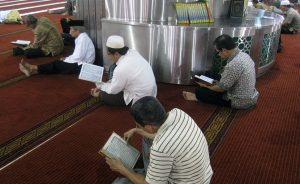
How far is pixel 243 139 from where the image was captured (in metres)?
2.78

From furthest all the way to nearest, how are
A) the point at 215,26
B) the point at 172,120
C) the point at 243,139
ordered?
the point at 215,26 < the point at 243,139 < the point at 172,120

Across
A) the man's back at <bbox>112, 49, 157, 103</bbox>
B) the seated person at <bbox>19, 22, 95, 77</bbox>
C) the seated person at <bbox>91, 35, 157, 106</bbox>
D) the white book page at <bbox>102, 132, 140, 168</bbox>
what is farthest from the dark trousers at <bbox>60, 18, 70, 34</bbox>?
the white book page at <bbox>102, 132, 140, 168</bbox>

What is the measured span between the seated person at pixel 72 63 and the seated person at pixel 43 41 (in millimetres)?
674

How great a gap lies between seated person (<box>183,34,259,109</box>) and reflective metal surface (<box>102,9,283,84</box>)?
0.52 metres

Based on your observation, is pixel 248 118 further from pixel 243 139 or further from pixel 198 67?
pixel 198 67

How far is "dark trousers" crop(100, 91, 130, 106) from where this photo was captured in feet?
10.8

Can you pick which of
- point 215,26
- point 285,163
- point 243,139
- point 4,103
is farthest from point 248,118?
point 4,103

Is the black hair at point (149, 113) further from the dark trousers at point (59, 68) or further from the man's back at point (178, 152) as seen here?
the dark trousers at point (59, 68)

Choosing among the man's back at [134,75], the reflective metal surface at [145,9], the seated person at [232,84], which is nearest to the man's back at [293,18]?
the reflective metal surface at [145,9]

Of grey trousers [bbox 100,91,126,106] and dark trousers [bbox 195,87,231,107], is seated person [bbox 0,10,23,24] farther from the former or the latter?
dark trousers [bbox 195,87,231,107]

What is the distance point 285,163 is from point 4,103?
9.09 feet

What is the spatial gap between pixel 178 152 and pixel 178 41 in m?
2.60

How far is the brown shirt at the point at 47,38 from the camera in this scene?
4777mm

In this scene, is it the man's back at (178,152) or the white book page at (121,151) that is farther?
the white book page at (121,151)
